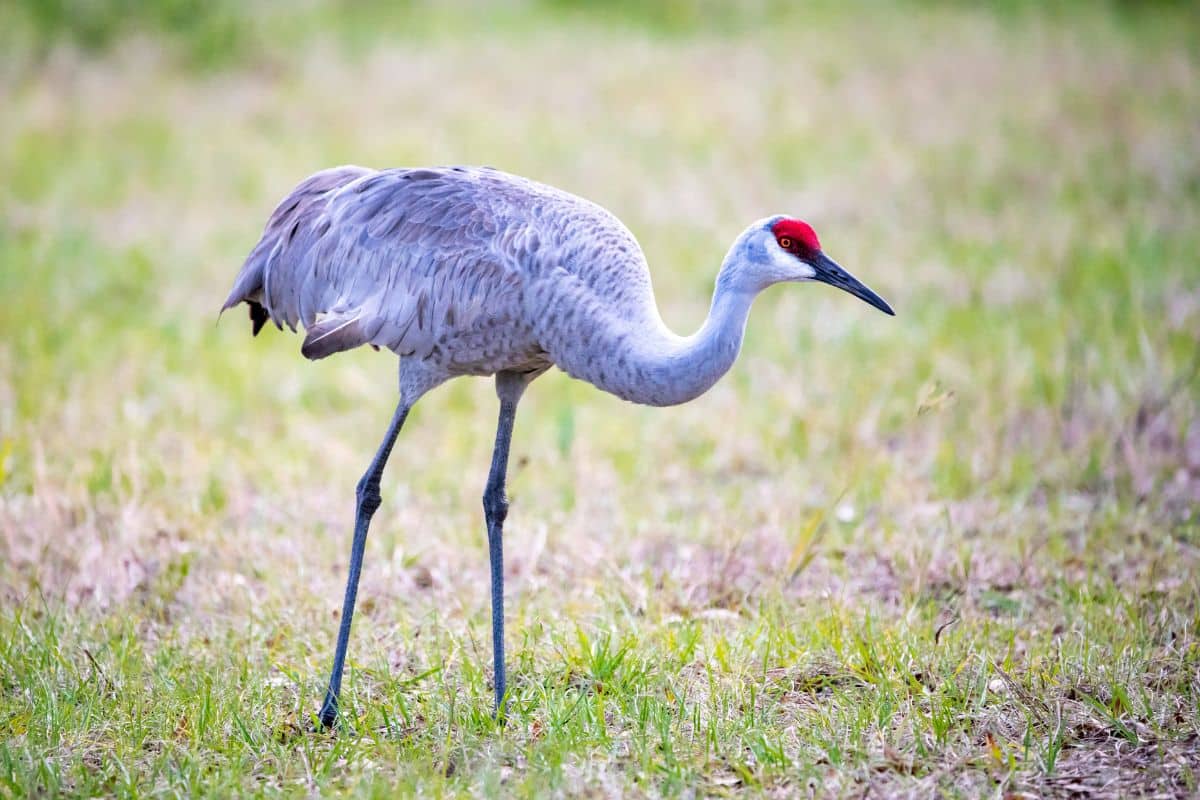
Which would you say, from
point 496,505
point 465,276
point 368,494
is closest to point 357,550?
point 368,494

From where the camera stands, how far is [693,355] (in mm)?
3699

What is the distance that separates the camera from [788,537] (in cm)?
520

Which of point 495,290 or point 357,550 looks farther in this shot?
point 357,550

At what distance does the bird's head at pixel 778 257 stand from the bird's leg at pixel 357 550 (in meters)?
1.13

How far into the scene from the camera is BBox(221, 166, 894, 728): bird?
3.75 m

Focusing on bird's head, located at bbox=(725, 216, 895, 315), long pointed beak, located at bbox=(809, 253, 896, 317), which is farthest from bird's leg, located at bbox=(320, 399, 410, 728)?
long pointed beak, located at bbox=(809, 253, 896, 317)

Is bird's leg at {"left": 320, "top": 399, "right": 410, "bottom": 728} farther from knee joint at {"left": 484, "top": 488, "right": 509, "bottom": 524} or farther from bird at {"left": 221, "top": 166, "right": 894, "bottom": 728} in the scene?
knee joint at {"left": 484, "top": 488, "right": 509, "bottom": 524}

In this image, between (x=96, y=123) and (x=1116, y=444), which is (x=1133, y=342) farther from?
(x=96, y=123)

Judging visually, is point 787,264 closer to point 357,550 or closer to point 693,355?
point 693,355

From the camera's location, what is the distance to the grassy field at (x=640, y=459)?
3689mm

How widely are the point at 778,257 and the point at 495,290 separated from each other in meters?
0.84

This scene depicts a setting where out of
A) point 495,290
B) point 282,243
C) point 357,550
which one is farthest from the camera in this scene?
point 282,243

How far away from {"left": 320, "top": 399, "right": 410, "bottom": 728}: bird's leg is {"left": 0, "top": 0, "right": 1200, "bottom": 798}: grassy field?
123 millimetres

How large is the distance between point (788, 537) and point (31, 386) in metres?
3.78
